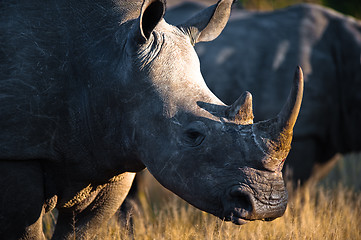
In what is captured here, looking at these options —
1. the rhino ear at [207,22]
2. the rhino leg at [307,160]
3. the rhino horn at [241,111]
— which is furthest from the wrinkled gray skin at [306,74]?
the rhino horn at [241,111]

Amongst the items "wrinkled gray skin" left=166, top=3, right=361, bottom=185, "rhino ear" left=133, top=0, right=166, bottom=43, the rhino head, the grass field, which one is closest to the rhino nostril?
the rhino head

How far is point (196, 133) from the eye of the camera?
3197 mm

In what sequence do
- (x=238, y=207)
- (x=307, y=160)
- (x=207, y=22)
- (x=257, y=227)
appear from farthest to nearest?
(x=307, y=160), (x=257, y=227), (x=207, y=22), (x=238, y=207)

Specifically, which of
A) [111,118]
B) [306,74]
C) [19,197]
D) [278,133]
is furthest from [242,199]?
[306,74]

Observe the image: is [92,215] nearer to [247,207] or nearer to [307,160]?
[247,207]

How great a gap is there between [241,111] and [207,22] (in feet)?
3.23

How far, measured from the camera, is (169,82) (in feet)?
10.9

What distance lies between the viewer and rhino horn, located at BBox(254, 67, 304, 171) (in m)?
3.04

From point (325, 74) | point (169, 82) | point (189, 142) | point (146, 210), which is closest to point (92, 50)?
point (169, 82)

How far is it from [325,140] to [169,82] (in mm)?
3783

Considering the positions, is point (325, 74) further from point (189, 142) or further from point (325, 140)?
point (189, 142)

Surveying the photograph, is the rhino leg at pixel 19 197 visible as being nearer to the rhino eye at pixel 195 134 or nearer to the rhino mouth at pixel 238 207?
the rhino eye at pixel 195 134

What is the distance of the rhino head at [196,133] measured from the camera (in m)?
3.04

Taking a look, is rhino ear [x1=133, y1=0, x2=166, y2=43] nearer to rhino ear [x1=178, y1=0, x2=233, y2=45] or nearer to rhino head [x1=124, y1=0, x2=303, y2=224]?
rhino head [x1=124, y1=0, x2=303, y2=224]
